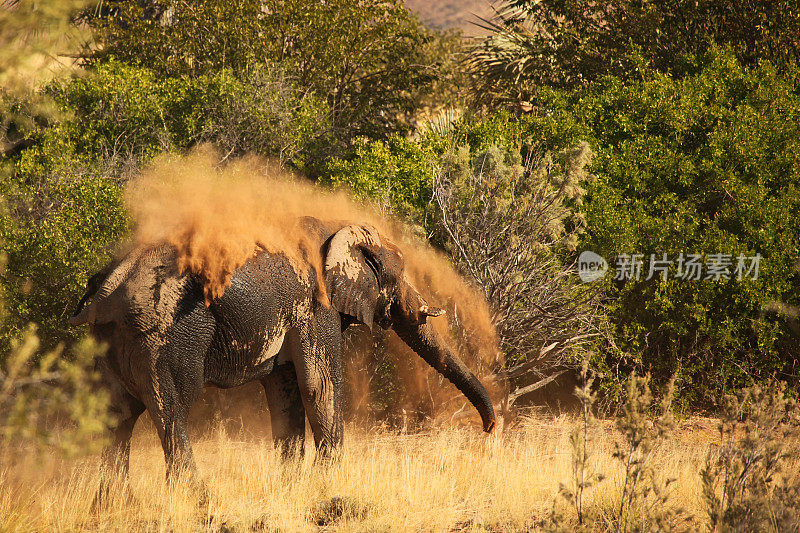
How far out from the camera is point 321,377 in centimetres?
730

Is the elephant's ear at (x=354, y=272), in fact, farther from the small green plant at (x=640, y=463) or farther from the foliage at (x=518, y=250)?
the small green plant at (x=640, y=463)

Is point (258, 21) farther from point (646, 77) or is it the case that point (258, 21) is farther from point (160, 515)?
point (160, 515)

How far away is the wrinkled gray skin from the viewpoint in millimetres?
6449

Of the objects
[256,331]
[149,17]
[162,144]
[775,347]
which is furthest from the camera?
[149,17]

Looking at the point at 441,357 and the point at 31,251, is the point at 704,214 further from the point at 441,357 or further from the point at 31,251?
the point at 31,251

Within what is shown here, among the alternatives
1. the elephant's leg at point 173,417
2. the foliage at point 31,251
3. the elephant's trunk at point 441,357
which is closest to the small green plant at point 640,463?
the elephant's trunk at point 441,357

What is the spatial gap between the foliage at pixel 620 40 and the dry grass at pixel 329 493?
8.35m

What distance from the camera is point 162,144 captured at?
13336 mm

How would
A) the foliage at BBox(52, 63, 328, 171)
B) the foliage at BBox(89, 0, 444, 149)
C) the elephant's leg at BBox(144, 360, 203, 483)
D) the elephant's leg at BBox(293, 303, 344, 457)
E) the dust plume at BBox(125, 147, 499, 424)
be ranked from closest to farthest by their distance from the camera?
the elephant's leg at BBox(144, 360, 203, 483)
the dust plume at BBox(125, 147, 499, 424)
the elephant's leg at BBox(293, 303, 344, 457)
the foliage at BBox(52, 63, 328, 171)
the foliage at BBox(89, 0, 444, 149)

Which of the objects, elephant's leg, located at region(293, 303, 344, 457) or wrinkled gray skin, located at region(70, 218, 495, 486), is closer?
wrinkled gray skin, located at region(70, 218, 495, 486)

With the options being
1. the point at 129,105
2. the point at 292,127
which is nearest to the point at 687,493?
the point at 292,127

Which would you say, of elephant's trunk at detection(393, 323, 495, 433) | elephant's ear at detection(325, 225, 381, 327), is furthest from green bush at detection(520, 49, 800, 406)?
elephant's ear at detection(325, 225, 381, 327)

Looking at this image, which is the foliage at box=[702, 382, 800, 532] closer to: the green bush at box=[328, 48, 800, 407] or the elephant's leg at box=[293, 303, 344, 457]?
the elephant's leg at box=[293, 303, 344, 457]

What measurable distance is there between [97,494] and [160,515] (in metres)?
0.64
